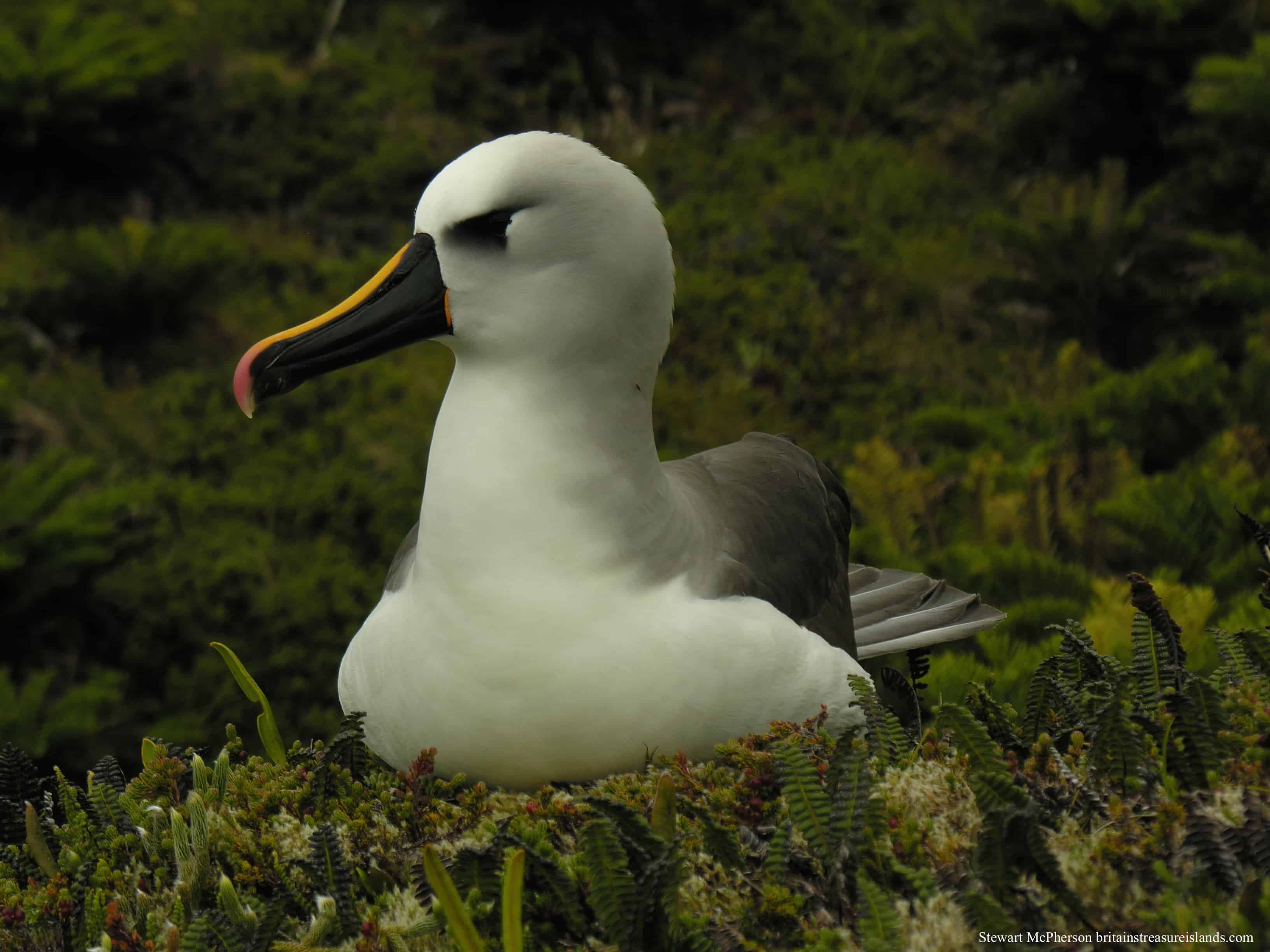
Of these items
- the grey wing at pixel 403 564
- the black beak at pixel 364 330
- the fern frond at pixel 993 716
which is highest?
the black beak at pixel 364 330

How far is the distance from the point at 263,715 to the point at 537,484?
102cm

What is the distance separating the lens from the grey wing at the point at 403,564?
329 cm

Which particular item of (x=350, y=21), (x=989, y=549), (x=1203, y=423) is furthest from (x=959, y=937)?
(x=350, y=21)

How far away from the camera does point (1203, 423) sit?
20.2 ft

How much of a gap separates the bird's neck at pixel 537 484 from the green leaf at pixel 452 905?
2.53 ft

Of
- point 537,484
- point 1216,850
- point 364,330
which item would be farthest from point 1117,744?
point 364,330

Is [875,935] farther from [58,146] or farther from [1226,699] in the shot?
[58,146]

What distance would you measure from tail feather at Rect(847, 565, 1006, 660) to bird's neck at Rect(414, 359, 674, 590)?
4.17 ft

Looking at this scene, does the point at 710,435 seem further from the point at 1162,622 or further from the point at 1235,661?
the point at 1235,661

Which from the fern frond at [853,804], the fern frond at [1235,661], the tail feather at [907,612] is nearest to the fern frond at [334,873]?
the fern frond at [853,804]

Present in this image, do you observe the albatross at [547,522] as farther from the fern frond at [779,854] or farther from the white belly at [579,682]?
the fern frond at [779,854]

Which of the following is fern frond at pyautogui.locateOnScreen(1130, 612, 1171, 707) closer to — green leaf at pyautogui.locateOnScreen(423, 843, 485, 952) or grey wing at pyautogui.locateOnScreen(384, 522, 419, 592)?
green leaf at pyautogui.locateOnScreen(423, 843, 485, 952)

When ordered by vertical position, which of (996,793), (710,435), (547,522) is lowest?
(710,435)

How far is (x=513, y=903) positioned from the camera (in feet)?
7.11
